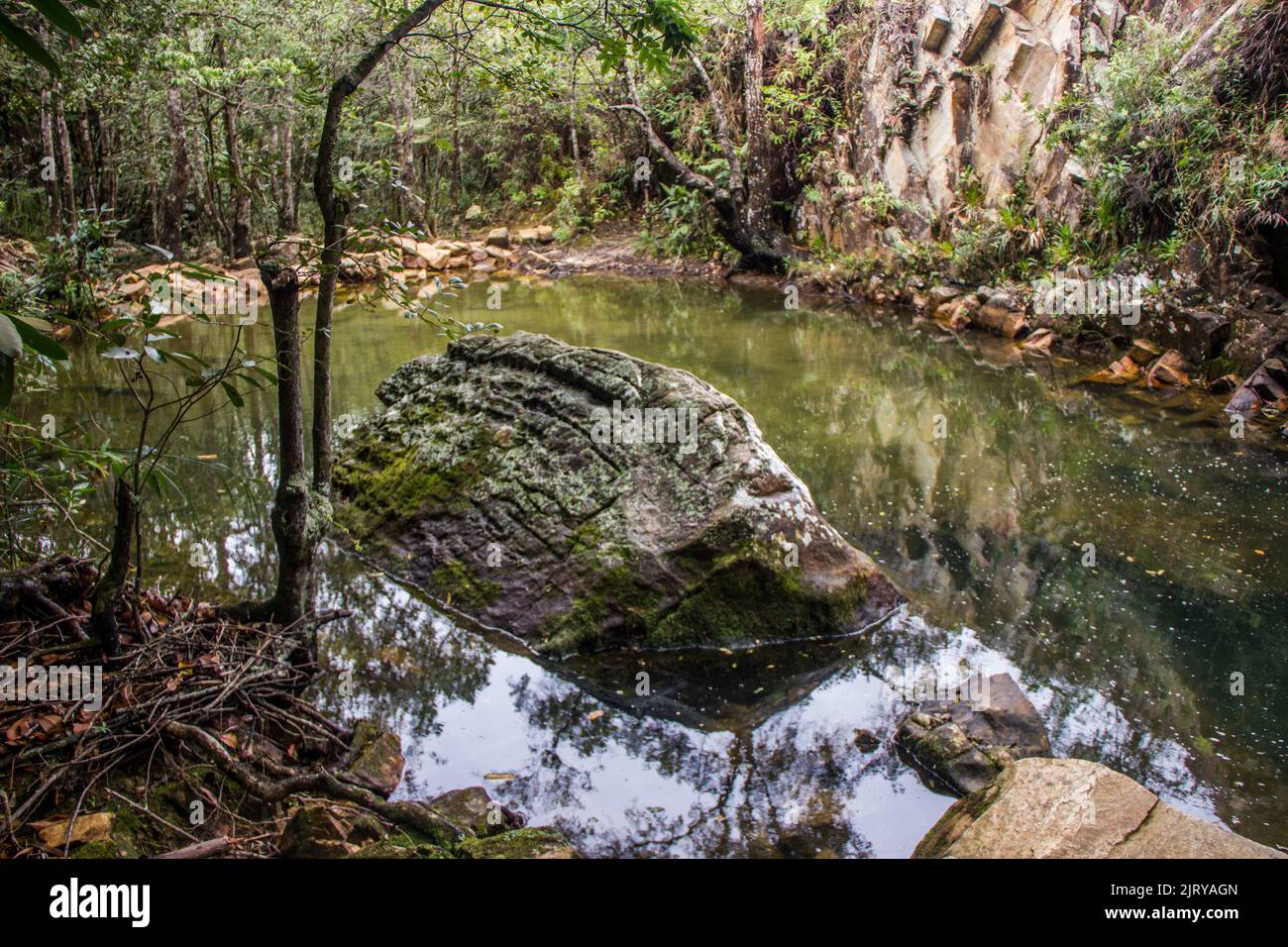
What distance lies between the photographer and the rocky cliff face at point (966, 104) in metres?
13.7

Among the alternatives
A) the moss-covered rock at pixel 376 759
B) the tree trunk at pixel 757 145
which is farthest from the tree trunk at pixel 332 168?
the tree trunk at pixel 757 145

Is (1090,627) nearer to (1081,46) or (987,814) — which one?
(987,814)

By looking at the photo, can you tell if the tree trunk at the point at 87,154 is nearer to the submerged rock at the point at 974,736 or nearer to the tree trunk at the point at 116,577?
the tree trunk at the point at 116,577

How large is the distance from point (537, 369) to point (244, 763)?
3.46 metres

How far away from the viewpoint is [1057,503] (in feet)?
22.8

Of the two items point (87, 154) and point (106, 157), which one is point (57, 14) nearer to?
point (87, 154)

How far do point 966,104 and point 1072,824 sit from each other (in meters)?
15.2

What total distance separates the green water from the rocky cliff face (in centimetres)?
641

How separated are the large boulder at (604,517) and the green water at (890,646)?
8.0 inches

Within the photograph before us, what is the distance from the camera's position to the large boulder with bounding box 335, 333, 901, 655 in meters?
4.87

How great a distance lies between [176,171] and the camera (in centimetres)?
1672

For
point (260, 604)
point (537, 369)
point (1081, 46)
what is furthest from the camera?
point (1081, 46)
